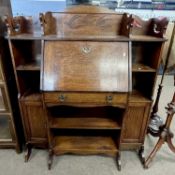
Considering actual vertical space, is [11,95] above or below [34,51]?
below

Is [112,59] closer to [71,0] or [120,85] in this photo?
[120,85]

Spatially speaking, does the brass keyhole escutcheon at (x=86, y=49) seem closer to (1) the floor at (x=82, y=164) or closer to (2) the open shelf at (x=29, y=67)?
(2) the open shelf at (x=29, y=67)

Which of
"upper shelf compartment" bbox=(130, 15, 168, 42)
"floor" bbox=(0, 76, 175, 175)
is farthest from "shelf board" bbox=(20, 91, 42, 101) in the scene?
"upper shelf compartment" bbox=(130, 15, 168, 42)

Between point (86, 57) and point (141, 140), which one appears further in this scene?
point (141, 140)

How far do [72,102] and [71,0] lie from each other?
1.19 meters

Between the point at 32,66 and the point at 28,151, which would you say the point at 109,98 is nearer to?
the point at 32,66

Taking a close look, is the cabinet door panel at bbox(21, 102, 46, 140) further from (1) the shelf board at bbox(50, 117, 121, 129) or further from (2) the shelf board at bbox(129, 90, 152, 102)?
(2) the shelf board at bbox(129, 90, 152, 102)

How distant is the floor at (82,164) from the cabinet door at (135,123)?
20 cm

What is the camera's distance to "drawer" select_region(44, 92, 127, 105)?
4.59 ft

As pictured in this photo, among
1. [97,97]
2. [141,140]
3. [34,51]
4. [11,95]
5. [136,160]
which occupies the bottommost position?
[136,160]

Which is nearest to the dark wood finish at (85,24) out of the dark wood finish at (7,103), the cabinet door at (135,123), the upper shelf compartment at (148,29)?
the upper shelf compartment at (148,29)

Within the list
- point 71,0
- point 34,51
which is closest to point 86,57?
point 34,51

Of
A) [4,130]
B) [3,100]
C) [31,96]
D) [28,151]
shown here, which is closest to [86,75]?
[31,96]

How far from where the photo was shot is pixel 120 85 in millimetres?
1380
